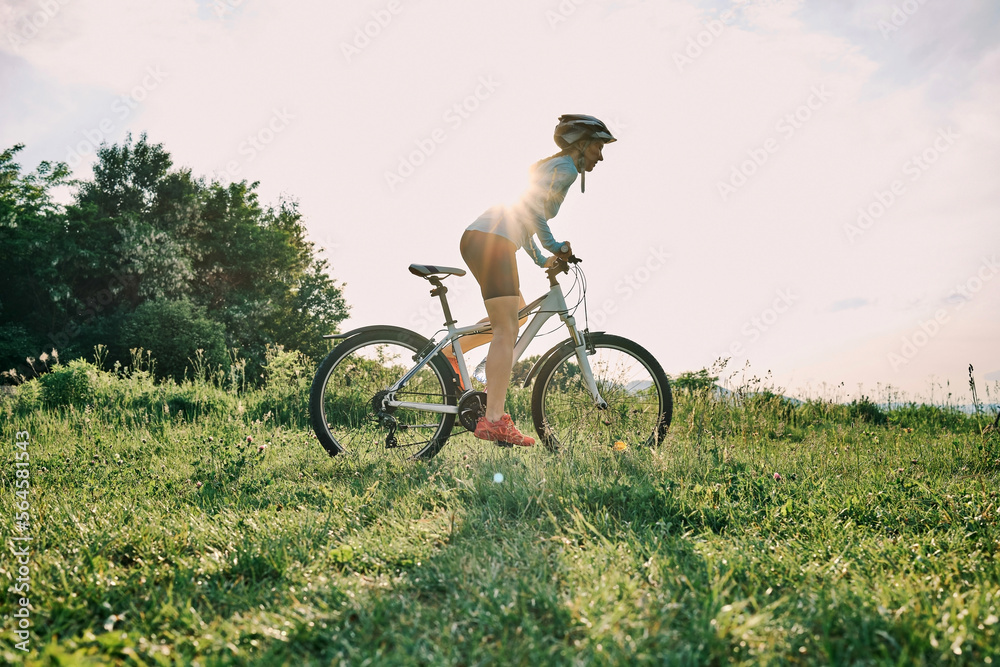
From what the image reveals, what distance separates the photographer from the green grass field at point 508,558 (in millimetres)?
1733

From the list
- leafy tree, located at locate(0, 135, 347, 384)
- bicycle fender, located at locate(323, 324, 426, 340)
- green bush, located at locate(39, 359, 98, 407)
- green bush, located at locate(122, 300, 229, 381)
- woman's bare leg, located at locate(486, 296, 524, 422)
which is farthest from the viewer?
leafy tree, located at locate(0, 135, 347, 384)

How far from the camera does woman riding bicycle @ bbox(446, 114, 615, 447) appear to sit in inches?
157

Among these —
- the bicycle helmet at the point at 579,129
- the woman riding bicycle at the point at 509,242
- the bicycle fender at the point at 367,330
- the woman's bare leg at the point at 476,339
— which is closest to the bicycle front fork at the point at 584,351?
the woman's bare leg at the point at 476,339

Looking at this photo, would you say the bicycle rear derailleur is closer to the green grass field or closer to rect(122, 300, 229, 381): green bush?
the green grass field

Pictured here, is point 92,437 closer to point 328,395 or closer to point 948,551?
point 328,395

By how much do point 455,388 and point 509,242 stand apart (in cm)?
112

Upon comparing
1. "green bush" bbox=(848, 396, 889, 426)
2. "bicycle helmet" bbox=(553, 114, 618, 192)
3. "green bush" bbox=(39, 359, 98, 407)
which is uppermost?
"bicycle helmet" bbox=(553, 114, 618, 192)

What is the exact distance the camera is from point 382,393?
4.16 m

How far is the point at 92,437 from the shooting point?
475 centimetres

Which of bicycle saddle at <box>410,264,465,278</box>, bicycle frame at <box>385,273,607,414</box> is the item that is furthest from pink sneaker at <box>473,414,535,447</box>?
bicycle saddle at <box>410,264,465,278</box>

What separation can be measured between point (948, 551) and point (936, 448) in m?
2.94

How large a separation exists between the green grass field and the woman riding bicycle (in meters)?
0.39

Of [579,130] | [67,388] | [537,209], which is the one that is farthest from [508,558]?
[67,388]

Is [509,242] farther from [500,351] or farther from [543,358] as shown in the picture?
[543,358]
